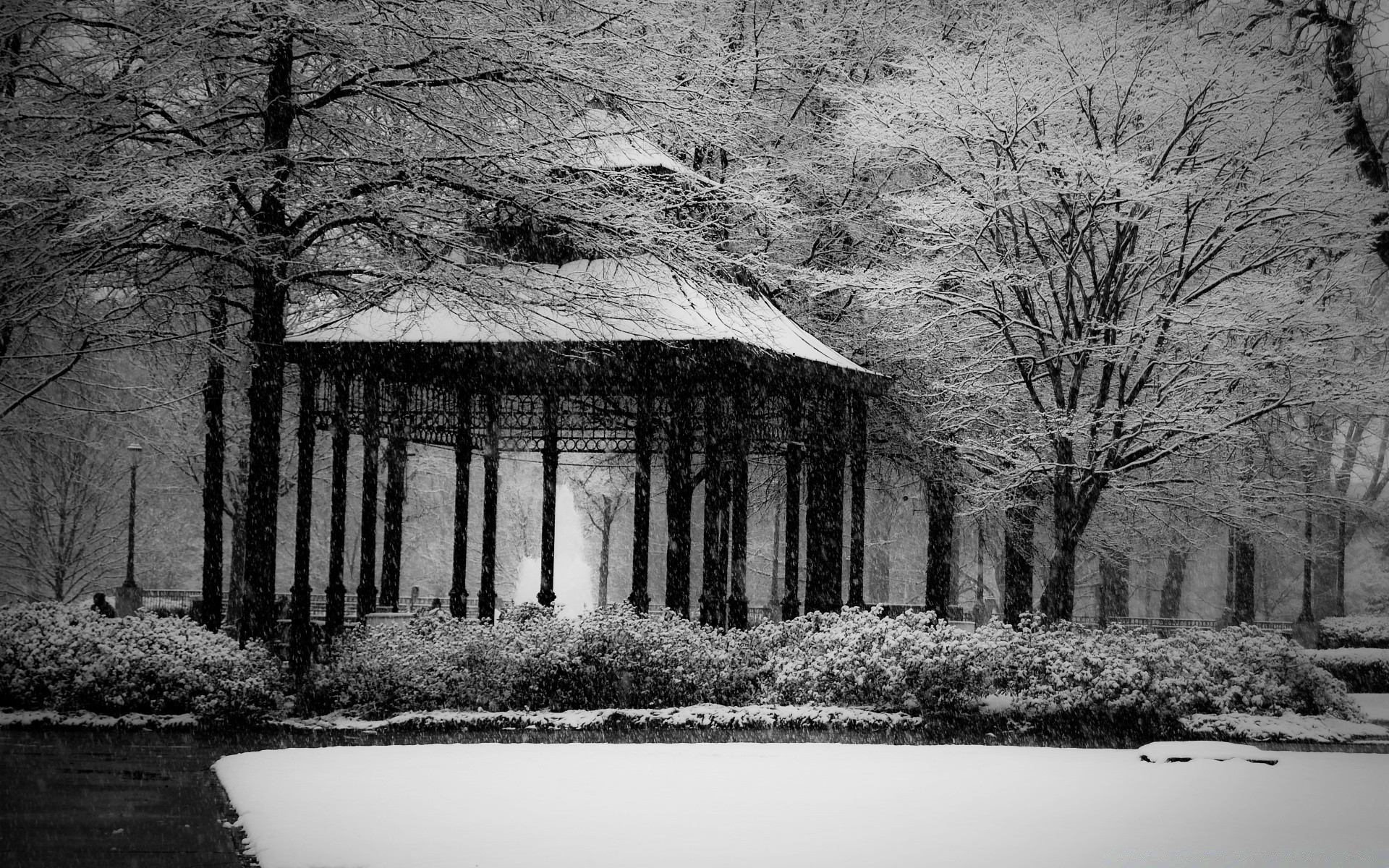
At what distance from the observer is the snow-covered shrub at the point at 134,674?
12.5m

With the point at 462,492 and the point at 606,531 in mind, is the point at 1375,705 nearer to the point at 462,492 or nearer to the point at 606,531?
the point at 462,492

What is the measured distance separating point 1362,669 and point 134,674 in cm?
1865

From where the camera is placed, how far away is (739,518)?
66.4 ft

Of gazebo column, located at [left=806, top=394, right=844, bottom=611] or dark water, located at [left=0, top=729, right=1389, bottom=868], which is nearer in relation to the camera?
dark water, located at [left=0, top=729, right=1389, bottom=868]

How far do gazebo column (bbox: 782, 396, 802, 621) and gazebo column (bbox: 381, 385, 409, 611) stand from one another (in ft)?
18.9

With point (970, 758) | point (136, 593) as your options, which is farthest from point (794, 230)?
point (136, 593)

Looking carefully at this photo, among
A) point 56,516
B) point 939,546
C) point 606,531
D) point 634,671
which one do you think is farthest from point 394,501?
point 56,516

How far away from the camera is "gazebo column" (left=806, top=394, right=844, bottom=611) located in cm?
1783

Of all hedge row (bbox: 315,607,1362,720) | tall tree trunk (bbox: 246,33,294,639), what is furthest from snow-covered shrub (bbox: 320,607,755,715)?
tall tree trunk (bbox: 246,33,294,639)

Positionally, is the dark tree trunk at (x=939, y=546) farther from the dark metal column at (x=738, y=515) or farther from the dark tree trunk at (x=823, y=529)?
the dark metal column at (x=738, y=515)

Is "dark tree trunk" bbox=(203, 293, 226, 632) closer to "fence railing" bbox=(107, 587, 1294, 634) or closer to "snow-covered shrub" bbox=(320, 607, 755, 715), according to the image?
"snow-covered shrub" bbox=(320, 607, 755, 715)

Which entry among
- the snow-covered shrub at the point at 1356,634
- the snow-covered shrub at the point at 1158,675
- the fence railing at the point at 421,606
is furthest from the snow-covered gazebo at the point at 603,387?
the snow-covered shrub at the point at 1356,634

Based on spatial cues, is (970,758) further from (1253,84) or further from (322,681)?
(1253,84)

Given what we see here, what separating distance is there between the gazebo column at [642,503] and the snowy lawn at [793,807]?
8.16m
